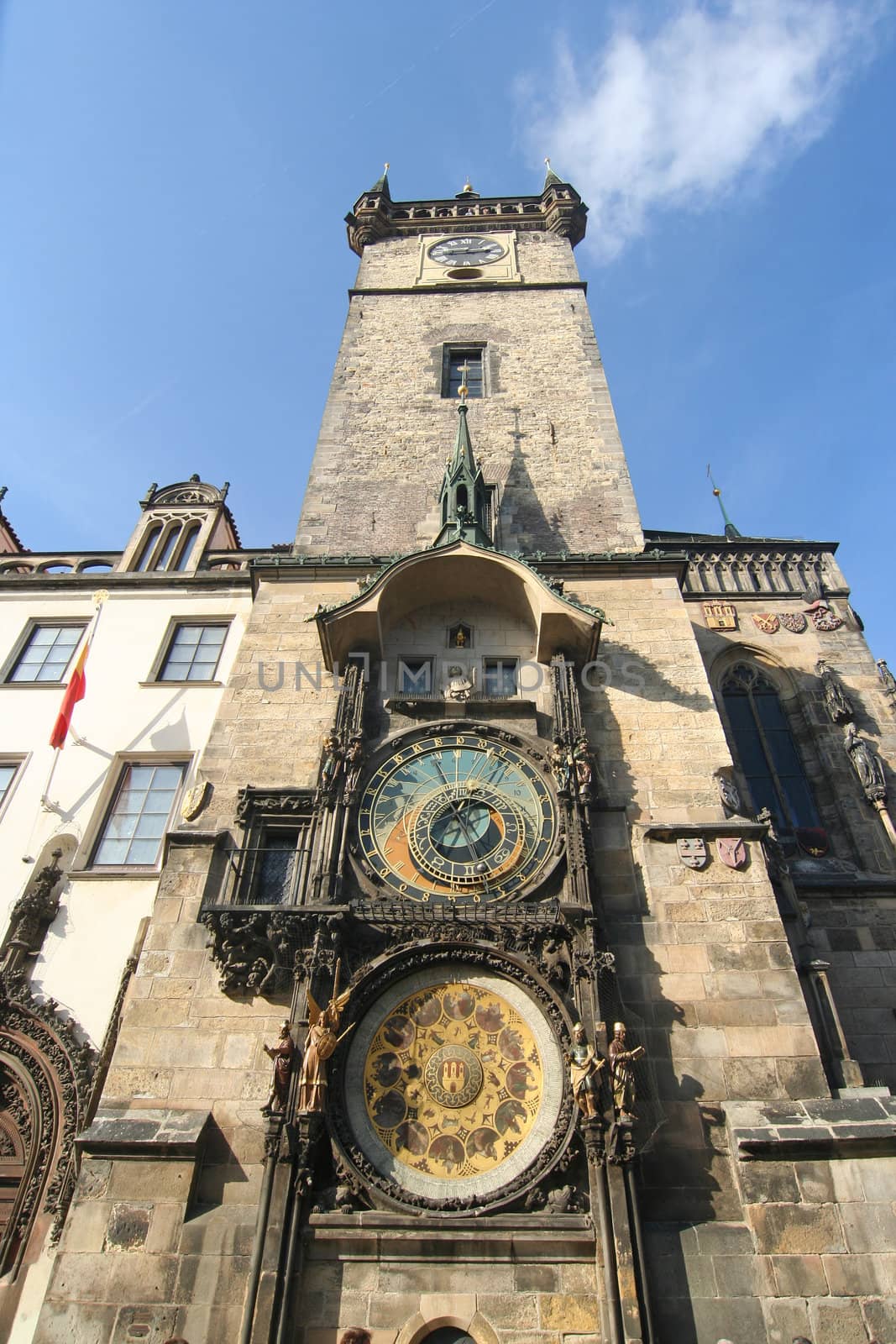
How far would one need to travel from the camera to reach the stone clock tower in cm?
654

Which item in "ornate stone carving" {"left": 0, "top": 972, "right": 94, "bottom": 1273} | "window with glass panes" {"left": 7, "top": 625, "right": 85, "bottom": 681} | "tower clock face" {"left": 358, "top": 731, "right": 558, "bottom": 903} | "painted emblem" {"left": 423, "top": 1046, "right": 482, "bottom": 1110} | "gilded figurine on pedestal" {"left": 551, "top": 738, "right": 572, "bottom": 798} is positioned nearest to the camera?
"painted emblem" {"left": 423, "top": 1046, "right": 482, "bottom": 1110}

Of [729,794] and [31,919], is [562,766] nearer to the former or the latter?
[729,794]

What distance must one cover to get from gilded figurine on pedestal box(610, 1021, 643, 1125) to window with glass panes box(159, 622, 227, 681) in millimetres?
7566

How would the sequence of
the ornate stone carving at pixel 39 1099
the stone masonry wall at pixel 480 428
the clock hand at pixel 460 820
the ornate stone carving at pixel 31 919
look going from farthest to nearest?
the stone masonry wall at pixel 480 428 < the ornate stone carving at pixel 31 919 < the clock hand at pixel 460 820 < the ornate stone carving at pixel 39 1099

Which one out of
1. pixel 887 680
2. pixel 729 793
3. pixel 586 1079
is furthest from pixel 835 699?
pixel 586 1079

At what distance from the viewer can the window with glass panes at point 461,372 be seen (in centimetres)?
1733

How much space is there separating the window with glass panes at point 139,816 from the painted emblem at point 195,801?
2.62 feet

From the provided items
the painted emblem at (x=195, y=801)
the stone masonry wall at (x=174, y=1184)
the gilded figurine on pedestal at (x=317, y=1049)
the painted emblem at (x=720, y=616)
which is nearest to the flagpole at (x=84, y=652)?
the painted emblem at (x=195, y=801)

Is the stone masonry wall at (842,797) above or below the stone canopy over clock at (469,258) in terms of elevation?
below

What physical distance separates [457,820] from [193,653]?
557cm

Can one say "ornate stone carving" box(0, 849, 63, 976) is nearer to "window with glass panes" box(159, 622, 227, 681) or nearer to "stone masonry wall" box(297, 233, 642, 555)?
"window with glass panes" box(159, 622, 227, 681)

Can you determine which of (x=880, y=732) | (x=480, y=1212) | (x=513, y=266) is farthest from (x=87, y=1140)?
(x=513, y=266)

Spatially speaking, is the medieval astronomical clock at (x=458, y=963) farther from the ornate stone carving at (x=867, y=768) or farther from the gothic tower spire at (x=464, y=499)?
the ornate stone carving at (x=867, y=768)

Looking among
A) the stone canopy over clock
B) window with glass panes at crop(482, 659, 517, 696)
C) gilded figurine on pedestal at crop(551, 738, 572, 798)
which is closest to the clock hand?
gilded figurine on pedestal at crop(551, 738, 572, 798)
